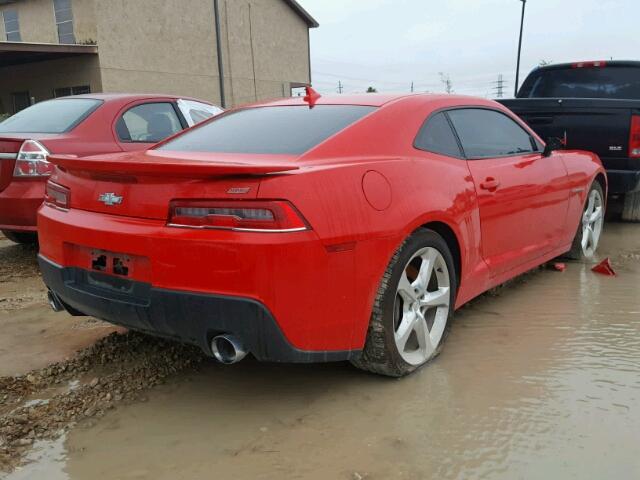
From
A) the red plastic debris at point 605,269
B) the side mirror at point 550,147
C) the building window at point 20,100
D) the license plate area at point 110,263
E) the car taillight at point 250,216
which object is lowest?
the red plastic debris at point 605,269

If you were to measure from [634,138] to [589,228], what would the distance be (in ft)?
3.85

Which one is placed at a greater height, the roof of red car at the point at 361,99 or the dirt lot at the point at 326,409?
the roof of red car at the point at 361,99

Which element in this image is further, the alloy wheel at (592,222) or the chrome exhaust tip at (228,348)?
the alloy wheel at (592,222)

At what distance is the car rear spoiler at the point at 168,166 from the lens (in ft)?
7.70

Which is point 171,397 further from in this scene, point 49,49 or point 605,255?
point 49,49

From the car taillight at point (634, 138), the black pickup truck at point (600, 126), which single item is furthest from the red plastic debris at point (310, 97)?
the car taillight at point (634, 138)

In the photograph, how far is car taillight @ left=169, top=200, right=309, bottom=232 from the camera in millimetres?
2320

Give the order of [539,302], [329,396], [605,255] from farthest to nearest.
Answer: [605,255] → [539,302] → [329,396]

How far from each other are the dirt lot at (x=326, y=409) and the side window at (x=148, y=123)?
2.21 m

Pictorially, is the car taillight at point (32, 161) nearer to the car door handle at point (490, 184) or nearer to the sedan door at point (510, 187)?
the sedan door at point (510, 187)

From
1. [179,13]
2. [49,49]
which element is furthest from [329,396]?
[179,13]

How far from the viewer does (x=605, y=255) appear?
5.50 metres

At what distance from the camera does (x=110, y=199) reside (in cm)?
268

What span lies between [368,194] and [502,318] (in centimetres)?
172
